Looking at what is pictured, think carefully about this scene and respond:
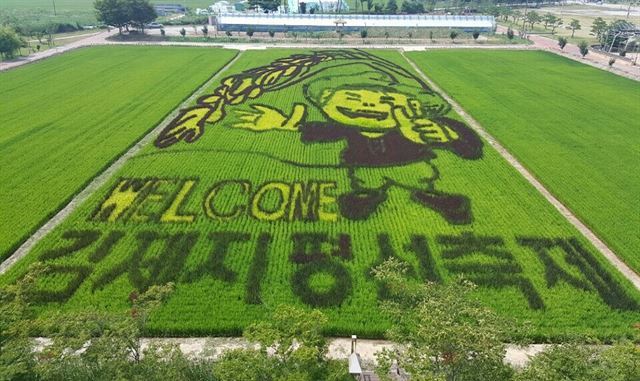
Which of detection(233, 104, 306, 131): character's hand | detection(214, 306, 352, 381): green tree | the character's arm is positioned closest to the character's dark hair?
the character's arm

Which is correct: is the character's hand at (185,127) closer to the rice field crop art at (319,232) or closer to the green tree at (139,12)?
the rice field crop art at (319,232)

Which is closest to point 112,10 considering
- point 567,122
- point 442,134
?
point 442,134

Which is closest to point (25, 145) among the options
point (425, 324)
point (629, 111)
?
point (425, 324)

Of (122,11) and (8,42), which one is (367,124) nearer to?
(8,42)

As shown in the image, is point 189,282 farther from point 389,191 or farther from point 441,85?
point 441,85

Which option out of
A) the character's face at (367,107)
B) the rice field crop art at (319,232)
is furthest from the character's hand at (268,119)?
the character's face at (367,107)

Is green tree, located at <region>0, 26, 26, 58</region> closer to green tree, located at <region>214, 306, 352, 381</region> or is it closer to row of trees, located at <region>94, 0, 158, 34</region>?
row of trees, located at <region>94, 0, 158, 34</region>
